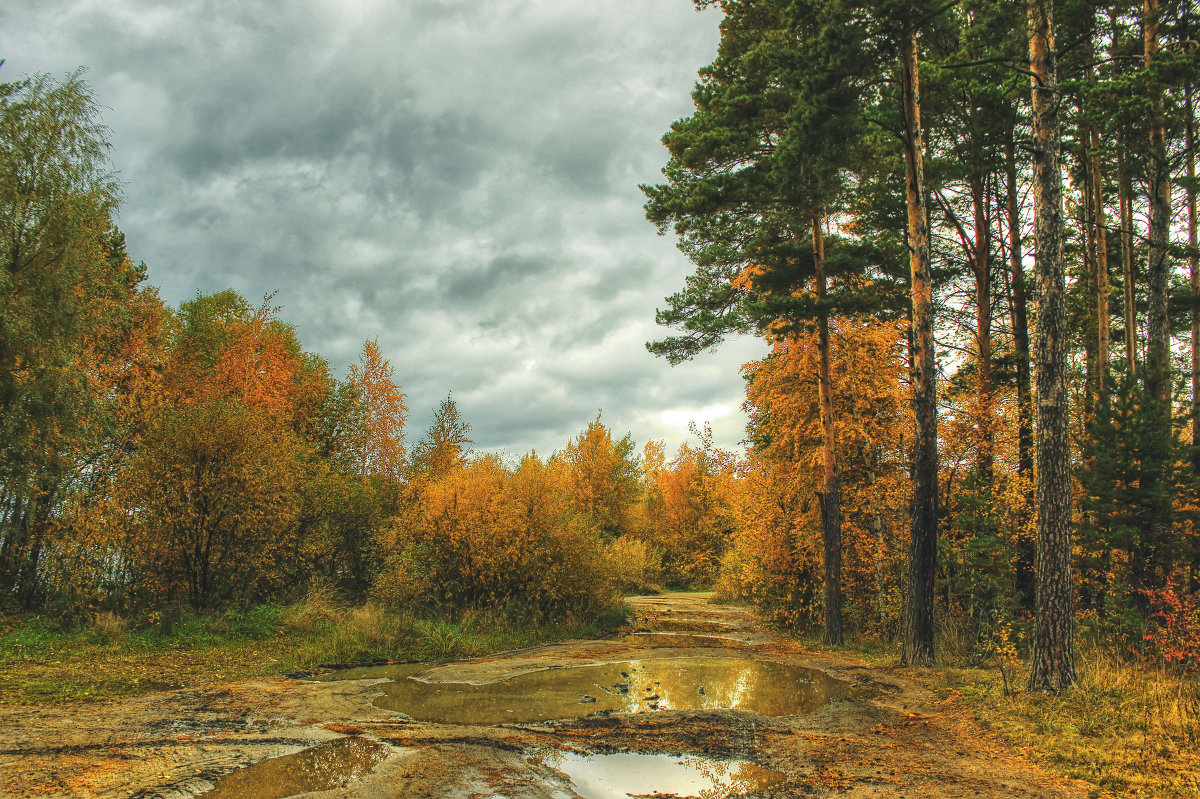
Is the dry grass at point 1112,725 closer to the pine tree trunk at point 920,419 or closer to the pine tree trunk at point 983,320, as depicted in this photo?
the pine tree trunk at point 920,419

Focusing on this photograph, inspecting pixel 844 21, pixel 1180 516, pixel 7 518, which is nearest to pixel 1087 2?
pixel 844 21

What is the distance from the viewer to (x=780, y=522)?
17.7 metres

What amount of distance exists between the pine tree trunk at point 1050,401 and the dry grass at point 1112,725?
542mm

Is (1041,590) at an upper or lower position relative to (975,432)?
lower

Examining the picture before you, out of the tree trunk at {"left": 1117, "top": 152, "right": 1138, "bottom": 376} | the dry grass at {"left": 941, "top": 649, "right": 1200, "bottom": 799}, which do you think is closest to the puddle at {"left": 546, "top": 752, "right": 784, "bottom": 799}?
the dry grass at {"left": 941, "top": 649, "right": 1200, "bottom": 799}

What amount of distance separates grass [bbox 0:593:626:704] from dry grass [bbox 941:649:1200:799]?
9.97m

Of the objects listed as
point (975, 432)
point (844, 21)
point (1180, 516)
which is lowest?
Answer: point (1180, 516)

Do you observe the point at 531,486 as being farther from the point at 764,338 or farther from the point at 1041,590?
the point at 1041,590

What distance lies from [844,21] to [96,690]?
49.5 feet

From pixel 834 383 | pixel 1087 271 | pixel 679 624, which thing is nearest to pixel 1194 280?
pixel 1087 271

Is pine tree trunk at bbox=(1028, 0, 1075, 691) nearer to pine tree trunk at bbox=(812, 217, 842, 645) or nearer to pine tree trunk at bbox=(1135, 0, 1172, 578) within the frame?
pine tree trunk at bbox=(1135, 0, 1172, 578)

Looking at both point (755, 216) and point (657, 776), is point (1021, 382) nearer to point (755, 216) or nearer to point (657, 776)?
point (755, 216)

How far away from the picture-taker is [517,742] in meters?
6.34

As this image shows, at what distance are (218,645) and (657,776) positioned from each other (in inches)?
448
